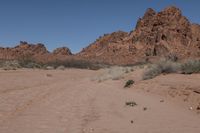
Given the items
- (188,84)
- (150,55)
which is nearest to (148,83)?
(188,84)

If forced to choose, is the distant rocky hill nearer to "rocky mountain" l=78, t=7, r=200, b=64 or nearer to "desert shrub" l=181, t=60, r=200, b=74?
"rocky mountain" l=78, t=7, r=200, b=64

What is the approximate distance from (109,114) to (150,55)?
356 ft

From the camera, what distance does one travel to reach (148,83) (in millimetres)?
18844

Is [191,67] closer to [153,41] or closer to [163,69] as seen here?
[163,69]

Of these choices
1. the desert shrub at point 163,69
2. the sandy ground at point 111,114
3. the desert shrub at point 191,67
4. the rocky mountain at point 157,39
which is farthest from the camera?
the rocky mountain at point 157,39

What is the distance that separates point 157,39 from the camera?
12094 centimetres

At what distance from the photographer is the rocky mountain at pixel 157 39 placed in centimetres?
11638

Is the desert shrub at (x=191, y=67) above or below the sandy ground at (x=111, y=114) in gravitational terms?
above

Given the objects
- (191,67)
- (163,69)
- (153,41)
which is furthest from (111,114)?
(153,41)

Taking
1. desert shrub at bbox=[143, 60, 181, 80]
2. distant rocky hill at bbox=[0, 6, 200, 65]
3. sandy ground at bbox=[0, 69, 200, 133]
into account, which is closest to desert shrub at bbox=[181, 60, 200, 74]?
desert shrub at bbox=[143, 60, 181, 80]

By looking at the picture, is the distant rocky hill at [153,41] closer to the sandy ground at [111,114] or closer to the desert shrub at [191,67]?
the desert shrub at [191,67]

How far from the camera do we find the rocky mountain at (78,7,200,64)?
4582 inches

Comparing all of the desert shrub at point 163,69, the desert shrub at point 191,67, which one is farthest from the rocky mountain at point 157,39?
the desert shrub at point 191,67

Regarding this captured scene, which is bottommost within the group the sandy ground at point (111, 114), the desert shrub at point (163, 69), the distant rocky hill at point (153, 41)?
the sandy ground at point (111, 114)
